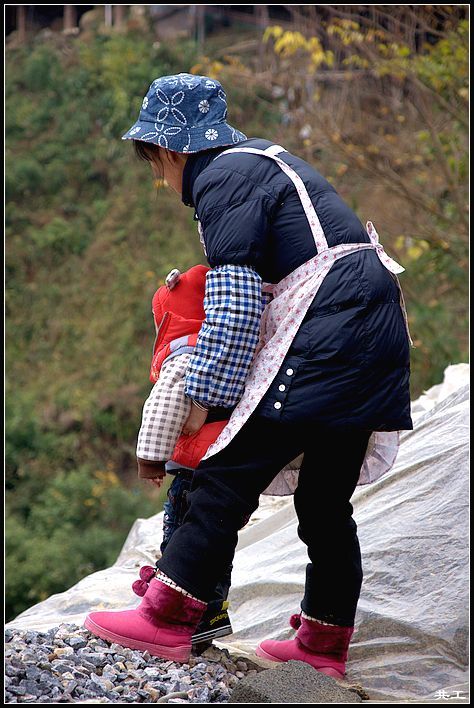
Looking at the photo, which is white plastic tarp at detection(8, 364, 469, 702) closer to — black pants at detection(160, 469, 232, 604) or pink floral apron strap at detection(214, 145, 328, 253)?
black pants at detection(160, 469, 232, 604)

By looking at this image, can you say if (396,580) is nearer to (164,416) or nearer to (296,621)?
(296,621)

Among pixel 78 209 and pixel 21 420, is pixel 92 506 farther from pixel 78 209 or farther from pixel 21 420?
pixel 78 209

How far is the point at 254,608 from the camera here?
11.2 feet

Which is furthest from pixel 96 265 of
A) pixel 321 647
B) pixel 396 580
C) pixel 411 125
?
pixel 321 647

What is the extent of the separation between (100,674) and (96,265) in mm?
14497

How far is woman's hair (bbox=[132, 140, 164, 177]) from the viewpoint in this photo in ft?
8.48

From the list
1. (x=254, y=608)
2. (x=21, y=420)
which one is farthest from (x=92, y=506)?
(x=254, y=608)

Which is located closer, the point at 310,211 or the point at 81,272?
the point at 310,211

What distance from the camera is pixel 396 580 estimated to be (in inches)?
124

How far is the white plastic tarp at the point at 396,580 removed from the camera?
9.69 ft

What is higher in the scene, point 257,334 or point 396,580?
point 257,334

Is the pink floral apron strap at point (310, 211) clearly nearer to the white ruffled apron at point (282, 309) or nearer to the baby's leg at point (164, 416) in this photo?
the white ruffled apron at point (282, 309)

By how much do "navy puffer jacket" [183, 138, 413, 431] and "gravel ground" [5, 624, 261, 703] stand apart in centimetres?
72

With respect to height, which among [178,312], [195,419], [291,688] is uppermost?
[178,312]
